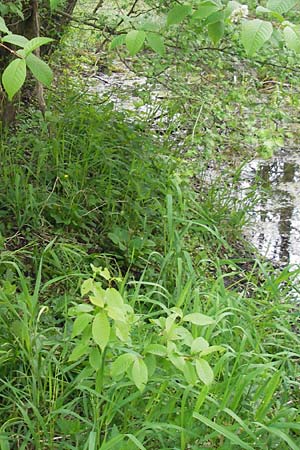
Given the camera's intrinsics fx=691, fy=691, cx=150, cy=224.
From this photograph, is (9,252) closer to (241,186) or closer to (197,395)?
(197,395)

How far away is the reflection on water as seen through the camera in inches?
150

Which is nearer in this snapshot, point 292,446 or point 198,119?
point 292,446

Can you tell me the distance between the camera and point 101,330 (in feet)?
4.75

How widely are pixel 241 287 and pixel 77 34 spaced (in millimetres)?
2211

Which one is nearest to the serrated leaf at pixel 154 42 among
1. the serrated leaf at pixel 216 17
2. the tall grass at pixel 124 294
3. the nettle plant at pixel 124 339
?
the serrated leaf at pixel 216 17

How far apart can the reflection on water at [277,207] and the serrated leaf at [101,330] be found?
7.64ft

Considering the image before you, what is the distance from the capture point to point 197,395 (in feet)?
6.37

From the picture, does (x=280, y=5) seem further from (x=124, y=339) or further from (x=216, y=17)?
(x=124, y=339)

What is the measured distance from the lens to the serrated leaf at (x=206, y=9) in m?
1.67

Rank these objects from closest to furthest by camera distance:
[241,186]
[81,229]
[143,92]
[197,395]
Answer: [197,395] < [81,229] < [143,92] < [241,186]

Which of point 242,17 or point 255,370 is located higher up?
point 242,17

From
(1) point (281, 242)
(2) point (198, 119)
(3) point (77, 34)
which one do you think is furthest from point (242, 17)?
(3) point (77, 34)

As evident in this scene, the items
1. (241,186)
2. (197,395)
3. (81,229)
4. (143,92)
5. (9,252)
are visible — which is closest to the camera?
(197,395)

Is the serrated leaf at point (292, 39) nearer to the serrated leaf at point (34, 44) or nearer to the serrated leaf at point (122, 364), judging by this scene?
the serrated leaf at point (34, 44)
